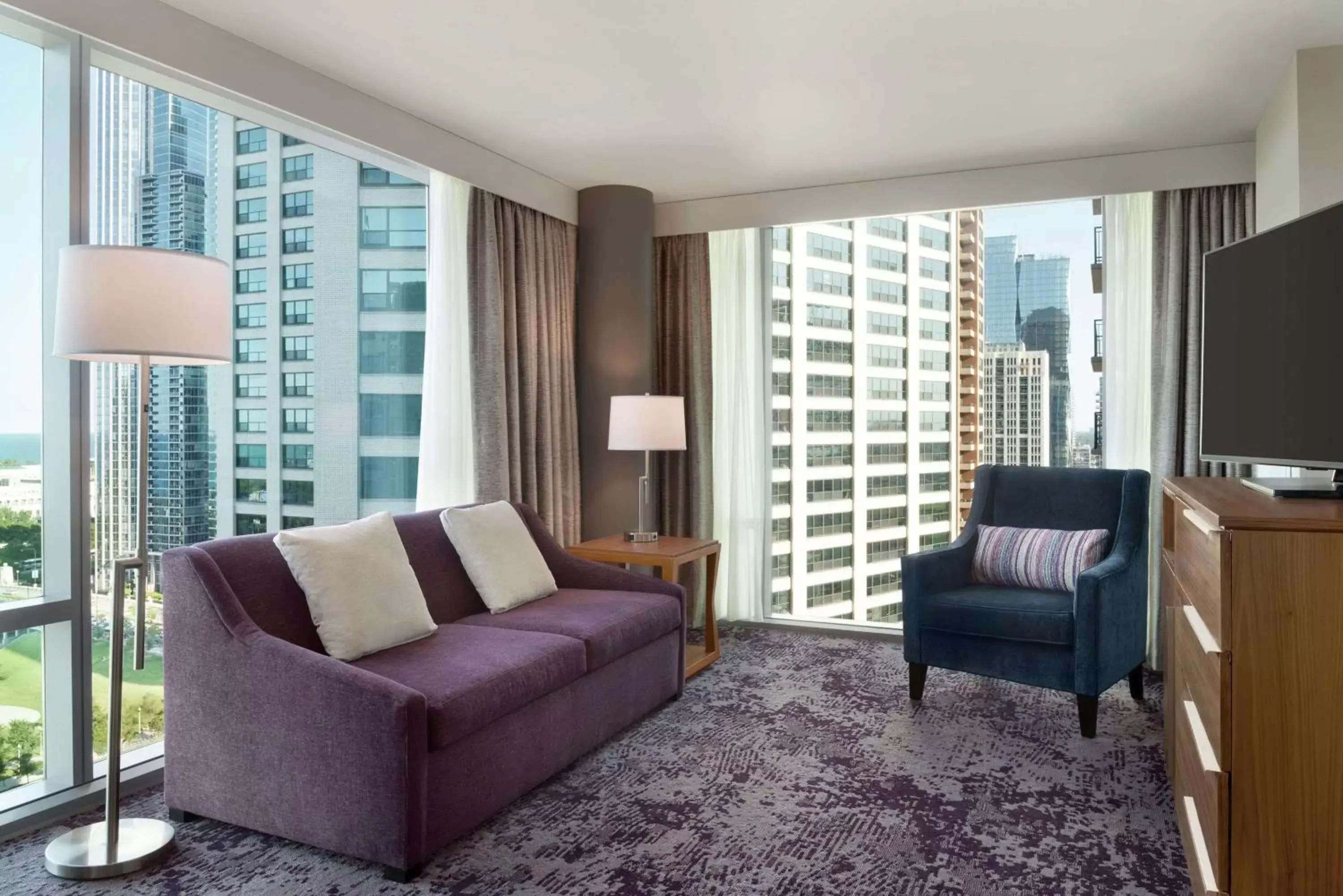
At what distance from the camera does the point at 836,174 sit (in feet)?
16.2

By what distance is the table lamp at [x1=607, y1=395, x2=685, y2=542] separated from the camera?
4.53 m

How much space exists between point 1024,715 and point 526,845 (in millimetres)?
2217

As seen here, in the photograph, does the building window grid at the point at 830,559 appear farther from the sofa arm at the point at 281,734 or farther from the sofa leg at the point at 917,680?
the sofa arm at the point at 281,734

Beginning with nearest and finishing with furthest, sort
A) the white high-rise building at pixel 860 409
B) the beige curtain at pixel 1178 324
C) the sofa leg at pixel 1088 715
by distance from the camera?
the sofa leg at pixel 1088 715 < the beige curtain at pixel 1178 324 < the white high-rise building at pixel 860 409

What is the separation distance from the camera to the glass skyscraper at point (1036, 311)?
4766mm

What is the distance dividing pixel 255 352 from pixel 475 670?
1731mm

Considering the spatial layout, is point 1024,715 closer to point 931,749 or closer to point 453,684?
point 931,749

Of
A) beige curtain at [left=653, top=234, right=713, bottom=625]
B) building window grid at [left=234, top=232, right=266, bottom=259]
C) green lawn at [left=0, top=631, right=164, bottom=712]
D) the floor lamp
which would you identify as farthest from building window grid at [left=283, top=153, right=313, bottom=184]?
beige curtain at [left=653, top=234, right=713, bottom=625]

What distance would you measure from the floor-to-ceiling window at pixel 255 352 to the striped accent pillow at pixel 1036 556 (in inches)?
108

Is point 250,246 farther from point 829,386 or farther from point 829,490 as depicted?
point 829,490

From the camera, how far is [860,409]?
5.34 meters

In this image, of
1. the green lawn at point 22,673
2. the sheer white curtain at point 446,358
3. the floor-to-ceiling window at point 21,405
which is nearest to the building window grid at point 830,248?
the sheer white curtain at point 446,358

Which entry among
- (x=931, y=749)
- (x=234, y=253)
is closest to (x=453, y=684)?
(x=931, y=749)

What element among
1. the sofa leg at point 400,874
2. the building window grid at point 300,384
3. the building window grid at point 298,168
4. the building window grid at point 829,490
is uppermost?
the building window grid at point 298,168
